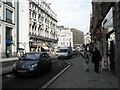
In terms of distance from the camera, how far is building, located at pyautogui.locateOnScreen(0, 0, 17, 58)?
39.8 metres

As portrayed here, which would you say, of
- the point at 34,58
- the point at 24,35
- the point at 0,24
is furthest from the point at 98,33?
the point at 24,35

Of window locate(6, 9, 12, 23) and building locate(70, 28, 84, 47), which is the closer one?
window locate(6, 9, 12, 23)

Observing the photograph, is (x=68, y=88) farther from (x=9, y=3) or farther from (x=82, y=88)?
(x=9, y=3)

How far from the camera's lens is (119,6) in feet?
34.2

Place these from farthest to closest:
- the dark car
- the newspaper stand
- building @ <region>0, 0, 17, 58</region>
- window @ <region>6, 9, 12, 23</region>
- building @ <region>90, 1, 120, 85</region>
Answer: window @ <region>6, 9, 12, 23</region>
building @ <region>0, 0, 17, 58</region>
the newspaper stand
the dark car
building @ <region>90, 1, 120, 85</region>

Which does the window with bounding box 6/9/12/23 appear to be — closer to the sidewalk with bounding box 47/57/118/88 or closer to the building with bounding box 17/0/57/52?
the building with bounding box 17/0/57/52

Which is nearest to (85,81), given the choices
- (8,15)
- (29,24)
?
(8,15)

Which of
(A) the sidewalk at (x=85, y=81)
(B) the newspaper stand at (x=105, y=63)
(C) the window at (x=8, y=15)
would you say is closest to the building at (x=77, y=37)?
(C) the window at (x=8, y=15)

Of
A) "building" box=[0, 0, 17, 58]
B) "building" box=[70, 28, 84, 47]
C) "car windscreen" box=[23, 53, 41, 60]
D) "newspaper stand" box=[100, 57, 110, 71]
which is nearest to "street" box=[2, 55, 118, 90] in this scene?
"car windscreen" box=[23, 53, 41, 60]

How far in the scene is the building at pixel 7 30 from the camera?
131ft

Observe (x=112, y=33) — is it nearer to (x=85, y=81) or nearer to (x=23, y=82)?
(x=85, y=81)

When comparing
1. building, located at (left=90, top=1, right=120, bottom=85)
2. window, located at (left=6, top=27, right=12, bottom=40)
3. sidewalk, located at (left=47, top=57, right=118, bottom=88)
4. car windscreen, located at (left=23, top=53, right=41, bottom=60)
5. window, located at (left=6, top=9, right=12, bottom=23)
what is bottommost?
sidewalk, located at (left=47, top=57, right=118, bottom=88)

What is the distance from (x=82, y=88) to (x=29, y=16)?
161ft

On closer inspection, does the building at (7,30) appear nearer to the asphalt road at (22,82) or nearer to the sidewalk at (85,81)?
the asphalt road at (22,82)
